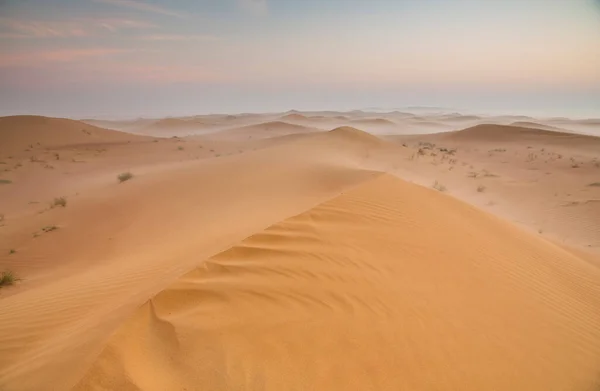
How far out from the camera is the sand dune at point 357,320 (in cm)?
229

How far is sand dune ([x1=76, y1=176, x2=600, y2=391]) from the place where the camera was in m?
2.29

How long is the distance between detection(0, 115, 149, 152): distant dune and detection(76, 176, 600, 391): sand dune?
86.4 feet

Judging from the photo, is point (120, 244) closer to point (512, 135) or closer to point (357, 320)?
point (357, 320)

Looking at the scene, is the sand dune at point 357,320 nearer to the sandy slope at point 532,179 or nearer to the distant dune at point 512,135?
the sandy slope at point 532,179

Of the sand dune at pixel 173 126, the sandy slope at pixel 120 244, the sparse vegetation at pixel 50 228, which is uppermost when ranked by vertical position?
the sand dune at pixel 173 126

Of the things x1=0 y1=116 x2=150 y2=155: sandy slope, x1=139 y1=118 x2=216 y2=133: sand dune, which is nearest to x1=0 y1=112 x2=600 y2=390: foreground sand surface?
x1=0 y1=116 x2=150 y2=155: sandy slope

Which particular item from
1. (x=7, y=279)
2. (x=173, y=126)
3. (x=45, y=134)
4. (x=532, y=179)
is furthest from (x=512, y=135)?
(x=173, y=126)

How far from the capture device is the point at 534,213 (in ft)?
33.3

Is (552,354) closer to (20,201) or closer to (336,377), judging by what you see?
(336,377)

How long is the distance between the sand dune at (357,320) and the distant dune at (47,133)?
86.4 ft

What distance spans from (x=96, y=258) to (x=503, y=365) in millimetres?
6195

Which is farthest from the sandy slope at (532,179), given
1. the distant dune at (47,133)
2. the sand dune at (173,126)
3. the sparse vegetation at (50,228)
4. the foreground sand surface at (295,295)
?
the sand dune at (173,126)

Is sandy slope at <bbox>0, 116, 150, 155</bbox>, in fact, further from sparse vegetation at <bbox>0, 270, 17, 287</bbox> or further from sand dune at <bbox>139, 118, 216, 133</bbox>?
sand dune at <bbox>139, 118, 216, 133</bbox>

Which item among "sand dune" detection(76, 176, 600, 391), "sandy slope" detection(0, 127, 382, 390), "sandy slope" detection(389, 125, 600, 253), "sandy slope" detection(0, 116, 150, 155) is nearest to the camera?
"sand dune" detection(76, 176, 600, 391)
